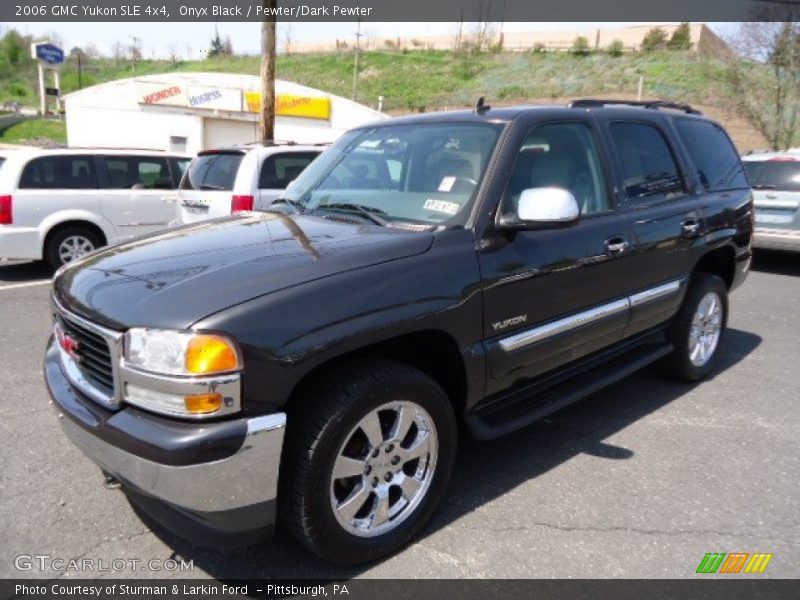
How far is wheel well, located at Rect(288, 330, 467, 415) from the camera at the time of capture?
2649 millimetres

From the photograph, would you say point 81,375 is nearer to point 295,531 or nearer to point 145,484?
point 145,484

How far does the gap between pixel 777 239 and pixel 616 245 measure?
6716 millimetres

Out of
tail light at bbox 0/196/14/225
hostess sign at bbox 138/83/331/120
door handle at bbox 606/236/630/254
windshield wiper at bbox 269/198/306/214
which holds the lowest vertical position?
tail light at bbox 0/196/14/225

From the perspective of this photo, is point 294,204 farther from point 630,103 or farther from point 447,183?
point 630,103

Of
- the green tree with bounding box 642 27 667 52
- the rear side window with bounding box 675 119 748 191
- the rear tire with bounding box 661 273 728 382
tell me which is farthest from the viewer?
the green tree with bounding box 642 27 667 52

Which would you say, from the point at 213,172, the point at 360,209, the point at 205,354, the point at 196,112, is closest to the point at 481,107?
the point at 360,209

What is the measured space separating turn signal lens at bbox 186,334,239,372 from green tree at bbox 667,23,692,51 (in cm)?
6482

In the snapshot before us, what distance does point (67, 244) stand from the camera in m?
8.03

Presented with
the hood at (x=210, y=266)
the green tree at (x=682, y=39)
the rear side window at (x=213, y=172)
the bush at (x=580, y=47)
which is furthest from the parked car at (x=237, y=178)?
the green tree at (x=682, y=39)

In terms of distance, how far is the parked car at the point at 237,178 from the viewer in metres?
7.21

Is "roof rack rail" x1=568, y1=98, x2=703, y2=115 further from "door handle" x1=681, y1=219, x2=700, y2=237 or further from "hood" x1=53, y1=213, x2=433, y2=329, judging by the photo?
"hood" x1=53, y1=213, x2=433, y2=329

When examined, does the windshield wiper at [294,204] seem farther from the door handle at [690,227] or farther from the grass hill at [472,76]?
the grass hill at [472,76]

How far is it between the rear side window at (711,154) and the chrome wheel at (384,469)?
3103 mm
